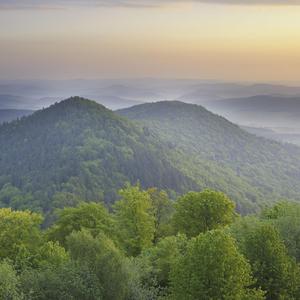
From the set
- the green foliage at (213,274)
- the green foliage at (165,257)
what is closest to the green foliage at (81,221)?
the green foliage at (165,257)

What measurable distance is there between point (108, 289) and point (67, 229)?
28.7 metres

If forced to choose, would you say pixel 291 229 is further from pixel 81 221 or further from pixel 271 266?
pixel 81 221

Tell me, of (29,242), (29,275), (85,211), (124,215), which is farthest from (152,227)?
(29,275)

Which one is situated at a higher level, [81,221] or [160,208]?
[81,221]

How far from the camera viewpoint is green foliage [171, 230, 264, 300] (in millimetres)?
37250

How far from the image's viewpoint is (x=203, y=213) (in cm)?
6725

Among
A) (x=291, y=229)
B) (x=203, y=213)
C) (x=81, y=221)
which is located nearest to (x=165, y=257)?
(x=291, y=229)

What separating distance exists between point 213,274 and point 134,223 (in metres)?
32.7

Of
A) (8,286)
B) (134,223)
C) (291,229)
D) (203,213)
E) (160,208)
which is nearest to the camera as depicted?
(8,286)

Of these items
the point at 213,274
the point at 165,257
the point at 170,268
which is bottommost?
the point at 170,268

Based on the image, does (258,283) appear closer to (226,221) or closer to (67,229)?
(226,221)

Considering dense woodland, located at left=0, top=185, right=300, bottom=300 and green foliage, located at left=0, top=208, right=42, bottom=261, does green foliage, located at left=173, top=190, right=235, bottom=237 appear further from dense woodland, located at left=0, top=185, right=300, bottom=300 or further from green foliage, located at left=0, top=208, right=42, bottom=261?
green foliage, located at left=0, top=208, right=42, bottom=261

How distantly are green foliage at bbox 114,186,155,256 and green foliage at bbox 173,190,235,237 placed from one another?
4.62 meters

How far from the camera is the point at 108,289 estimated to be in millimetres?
39562
